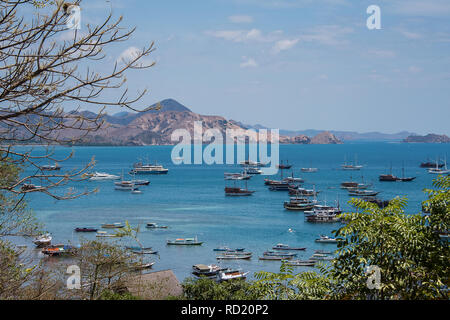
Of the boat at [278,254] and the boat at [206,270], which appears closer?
the boat at [206,270]

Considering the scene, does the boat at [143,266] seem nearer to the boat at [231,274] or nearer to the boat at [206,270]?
the boat at [206,270]

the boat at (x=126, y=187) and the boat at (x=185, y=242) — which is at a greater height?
the boat at (x=126, y=187)

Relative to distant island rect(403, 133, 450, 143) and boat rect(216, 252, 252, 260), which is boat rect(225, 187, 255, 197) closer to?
boat rect(216, 252, 252, 260)

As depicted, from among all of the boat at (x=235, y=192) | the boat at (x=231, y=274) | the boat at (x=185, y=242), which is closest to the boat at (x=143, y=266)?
the boat at (x=231, y=274)

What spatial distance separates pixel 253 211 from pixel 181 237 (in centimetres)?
904

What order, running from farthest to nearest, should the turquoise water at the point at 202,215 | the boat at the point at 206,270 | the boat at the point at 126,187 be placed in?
the boat at the point at 126,187
the turquoise water at the point at 202,215
the boat at the point at 206,270

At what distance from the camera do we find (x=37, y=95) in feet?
8.80

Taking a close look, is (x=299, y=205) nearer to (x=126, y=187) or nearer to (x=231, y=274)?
(x=231, y=274)

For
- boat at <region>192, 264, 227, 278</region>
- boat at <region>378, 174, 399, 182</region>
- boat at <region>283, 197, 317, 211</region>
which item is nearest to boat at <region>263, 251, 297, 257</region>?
boat at <region>192, 264, 227, 278</region>

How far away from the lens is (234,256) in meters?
21.1

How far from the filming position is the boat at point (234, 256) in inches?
824

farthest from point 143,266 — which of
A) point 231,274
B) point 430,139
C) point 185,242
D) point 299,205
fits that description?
point 430,139
